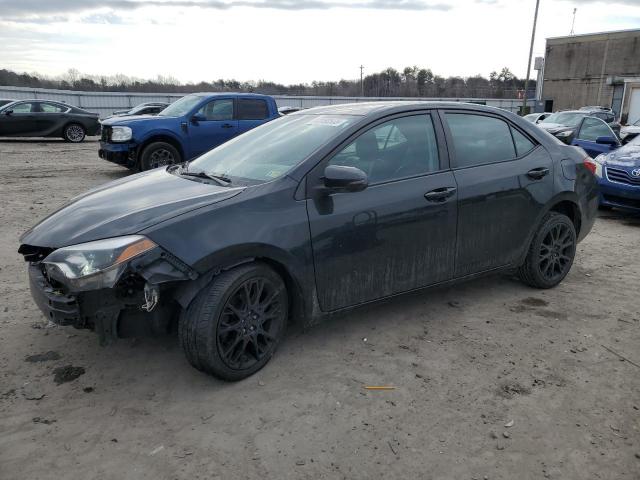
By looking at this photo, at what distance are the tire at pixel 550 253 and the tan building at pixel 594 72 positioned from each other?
43186mm

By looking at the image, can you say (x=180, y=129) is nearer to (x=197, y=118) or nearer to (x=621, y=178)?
(x=197, y=118)

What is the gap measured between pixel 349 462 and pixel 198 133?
892 cm

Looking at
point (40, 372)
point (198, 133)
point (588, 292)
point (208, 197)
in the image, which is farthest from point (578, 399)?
point (198, 133)

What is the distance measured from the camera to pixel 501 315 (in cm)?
423

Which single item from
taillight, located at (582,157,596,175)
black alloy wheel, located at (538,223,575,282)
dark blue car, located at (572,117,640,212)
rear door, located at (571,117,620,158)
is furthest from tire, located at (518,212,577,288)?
rear door, located at (571,117,620,158)

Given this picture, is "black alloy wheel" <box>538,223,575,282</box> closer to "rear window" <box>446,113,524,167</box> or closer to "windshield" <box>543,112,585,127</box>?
"rear window" <box>446,113,524,167</box>

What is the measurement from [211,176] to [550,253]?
302 cm

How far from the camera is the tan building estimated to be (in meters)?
44.5

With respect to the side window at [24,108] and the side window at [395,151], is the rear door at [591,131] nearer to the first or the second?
the side window at [395,151]

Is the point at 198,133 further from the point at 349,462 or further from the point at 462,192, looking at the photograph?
the point at 349,462

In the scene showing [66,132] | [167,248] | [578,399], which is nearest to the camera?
[167,248]

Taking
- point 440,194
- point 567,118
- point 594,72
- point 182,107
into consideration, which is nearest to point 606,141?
point 567,118

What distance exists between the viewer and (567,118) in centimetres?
1355

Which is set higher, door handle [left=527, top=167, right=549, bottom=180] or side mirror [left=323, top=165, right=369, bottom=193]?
side mirror [left=323, top=165, right=369, bottom=193]
